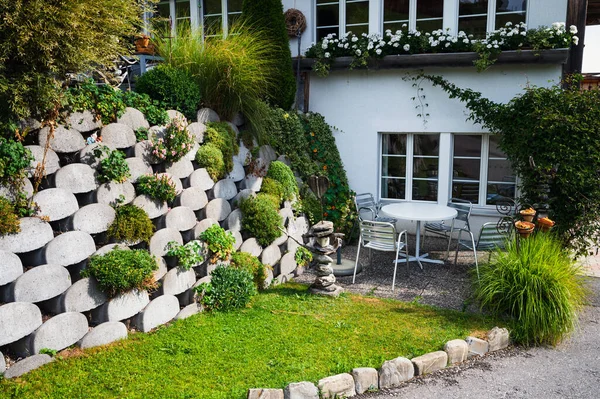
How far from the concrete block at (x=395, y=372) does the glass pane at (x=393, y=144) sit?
5.51m

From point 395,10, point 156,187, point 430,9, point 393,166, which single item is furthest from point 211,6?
point 156,187

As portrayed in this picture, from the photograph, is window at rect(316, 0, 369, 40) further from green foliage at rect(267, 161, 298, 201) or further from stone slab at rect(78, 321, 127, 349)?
stone slab at rect(78, 321, 127, 349)

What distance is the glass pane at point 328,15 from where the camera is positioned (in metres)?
9.67

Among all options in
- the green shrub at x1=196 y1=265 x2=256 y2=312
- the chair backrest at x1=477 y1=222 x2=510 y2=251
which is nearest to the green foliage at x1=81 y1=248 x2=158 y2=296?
the green shrub at x1=196 y1=265 x2=256 y2=312

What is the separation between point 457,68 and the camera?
870 cm

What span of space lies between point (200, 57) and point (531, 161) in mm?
4748

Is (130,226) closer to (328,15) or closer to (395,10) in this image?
(328,15)

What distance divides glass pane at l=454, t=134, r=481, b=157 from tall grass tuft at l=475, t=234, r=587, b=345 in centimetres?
334

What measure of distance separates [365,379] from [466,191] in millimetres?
5602

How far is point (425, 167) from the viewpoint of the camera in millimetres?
9328

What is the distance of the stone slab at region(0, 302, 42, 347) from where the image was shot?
393 centimetres

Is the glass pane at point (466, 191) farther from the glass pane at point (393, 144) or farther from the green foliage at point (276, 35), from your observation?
the green foliage at point (276, 35)

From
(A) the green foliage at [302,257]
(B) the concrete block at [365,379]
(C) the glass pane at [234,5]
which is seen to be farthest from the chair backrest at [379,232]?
(C) the glass pane at [234,5]

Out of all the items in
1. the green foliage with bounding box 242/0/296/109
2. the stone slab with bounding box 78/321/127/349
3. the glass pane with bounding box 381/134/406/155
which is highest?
the green foliage with bounding box 242/0/296/109
